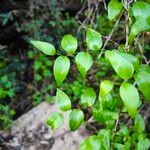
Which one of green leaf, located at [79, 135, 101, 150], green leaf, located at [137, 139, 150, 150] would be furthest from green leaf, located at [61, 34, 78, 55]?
green leaf, located at [137, 139, 150, 150]

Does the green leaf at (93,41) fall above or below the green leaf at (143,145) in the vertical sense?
above

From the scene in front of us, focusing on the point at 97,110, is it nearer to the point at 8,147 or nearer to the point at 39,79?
the point at 8,147

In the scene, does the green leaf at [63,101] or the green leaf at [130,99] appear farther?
the green leaf at [63,101]

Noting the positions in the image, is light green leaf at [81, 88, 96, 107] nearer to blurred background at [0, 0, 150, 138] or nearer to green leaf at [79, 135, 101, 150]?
green leaf at [79, 135, 101, 150]

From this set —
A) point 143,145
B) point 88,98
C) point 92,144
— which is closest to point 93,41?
point 88,98

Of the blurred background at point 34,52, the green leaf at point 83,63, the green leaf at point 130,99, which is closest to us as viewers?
the green leaf at point 130,99

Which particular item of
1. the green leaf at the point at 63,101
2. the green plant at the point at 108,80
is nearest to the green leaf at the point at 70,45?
the green plant at the point at 108,80

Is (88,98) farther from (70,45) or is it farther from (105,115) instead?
(70,45)

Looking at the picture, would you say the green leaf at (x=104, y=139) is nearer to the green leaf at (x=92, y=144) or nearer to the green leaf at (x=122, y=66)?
the green leaf at (x=92, y=144)
